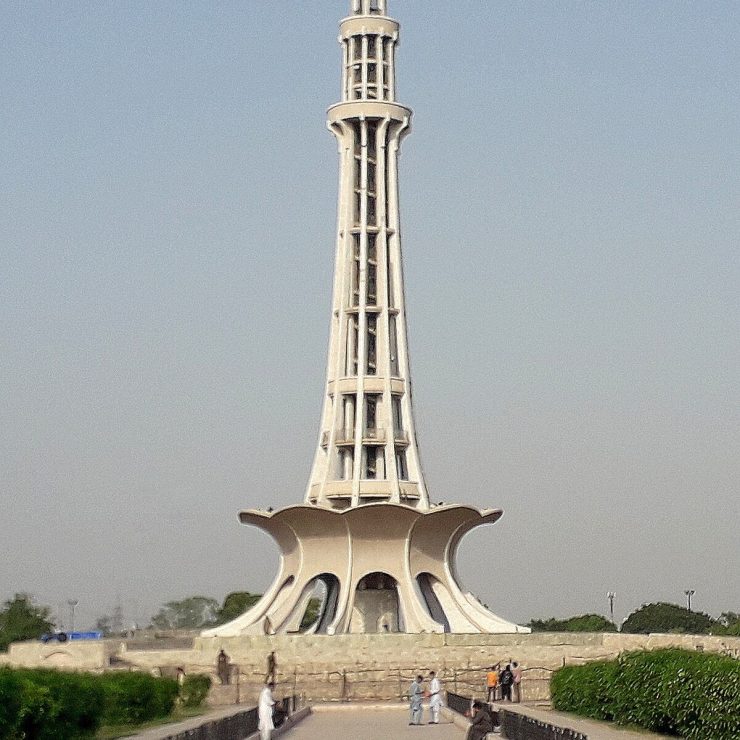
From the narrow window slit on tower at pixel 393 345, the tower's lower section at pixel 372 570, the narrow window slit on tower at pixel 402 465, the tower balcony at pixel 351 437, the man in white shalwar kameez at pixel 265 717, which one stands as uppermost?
the narrow window slit on tower at pixel 393 345

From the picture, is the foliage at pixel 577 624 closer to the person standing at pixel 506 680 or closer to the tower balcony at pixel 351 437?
the tower balcony at pixel 351 437

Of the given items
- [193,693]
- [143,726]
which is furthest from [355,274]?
[143,726]

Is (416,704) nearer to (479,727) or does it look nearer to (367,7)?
(479,727)

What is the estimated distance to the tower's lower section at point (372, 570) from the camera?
51.9 m

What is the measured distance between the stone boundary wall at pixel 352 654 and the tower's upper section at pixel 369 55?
18.9m

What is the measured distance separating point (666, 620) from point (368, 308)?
3316cm

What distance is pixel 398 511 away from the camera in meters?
51.6

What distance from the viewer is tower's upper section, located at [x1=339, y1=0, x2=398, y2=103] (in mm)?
54844

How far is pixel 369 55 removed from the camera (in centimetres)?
5559

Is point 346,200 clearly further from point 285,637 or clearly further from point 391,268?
point 285,637

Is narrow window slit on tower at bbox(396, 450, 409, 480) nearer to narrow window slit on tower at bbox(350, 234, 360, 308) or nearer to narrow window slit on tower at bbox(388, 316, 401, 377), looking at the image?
narrow window slit on tower at bbox(388, 316, 401, 377)

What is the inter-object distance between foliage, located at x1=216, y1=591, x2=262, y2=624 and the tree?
19.2m

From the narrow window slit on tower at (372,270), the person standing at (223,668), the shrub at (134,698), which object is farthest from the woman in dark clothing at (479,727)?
the narrow window slit on tower at (372,270)

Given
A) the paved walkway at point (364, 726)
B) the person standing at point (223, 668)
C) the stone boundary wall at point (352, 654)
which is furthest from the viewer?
the stone boundary wall at point (352, 654)
